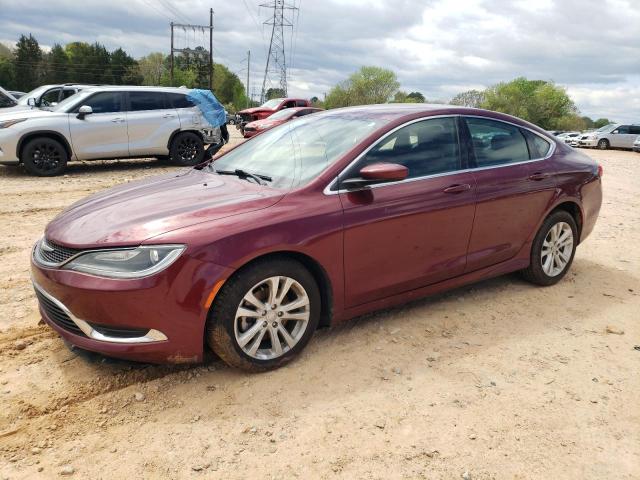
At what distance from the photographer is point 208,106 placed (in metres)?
11.2

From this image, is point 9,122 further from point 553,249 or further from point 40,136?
point 553,249

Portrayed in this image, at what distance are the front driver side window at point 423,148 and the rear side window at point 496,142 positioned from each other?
0.21 metres

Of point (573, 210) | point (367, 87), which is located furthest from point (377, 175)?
point (367, 87)

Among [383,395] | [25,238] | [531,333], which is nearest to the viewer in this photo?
[383,395]

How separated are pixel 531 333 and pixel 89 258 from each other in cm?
300

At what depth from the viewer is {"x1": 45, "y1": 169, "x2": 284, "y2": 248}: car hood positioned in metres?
2.75

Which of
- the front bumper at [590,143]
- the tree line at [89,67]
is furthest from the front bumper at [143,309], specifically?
the tree line at [89,67]

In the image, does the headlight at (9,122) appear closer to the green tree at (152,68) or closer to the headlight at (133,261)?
the headlight at (133,261)

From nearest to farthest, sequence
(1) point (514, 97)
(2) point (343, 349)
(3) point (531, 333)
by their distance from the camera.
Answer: (2) point (343, 349)
(3) point (531, 333)
(1) point (514, 97)

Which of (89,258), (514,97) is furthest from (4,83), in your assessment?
(89,258)

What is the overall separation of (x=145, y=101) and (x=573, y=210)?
857cm

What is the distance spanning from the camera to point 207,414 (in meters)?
2.68

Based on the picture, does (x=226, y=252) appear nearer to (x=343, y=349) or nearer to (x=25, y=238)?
(x=343, y=349)

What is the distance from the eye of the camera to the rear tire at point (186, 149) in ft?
35.5
